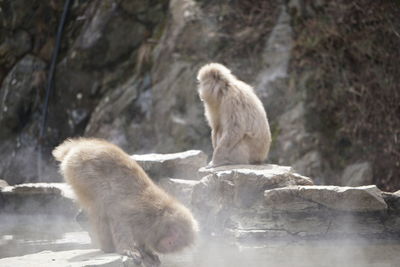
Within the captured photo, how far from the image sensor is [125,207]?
3891 millimetres

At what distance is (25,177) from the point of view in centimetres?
1050

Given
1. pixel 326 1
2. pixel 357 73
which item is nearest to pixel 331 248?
pixel 357 73

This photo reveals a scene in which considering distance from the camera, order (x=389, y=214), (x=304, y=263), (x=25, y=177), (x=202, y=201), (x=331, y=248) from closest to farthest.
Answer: (x=304, y=263) < (x=331, y=248) < (x=389, y=214) < (x=202, y=201) < (x=25, y=177)

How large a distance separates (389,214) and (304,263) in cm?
114

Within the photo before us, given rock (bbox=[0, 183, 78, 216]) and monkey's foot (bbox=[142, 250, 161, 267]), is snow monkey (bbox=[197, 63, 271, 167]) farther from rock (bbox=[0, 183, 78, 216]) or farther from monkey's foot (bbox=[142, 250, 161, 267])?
monkey's foot (bbox=[142, 250, 161, 267])

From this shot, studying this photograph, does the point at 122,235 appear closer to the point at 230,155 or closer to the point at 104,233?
the point at 104,233

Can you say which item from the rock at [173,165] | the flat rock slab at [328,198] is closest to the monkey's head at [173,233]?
the flat rock slab at [328,198]

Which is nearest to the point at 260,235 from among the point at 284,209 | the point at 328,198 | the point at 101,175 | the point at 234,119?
the point at 284,209

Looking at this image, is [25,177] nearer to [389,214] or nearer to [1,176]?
[1,176]

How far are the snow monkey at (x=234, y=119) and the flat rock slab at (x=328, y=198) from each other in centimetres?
149

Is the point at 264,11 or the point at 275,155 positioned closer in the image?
the point at 275,155

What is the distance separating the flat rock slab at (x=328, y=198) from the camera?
182 inches

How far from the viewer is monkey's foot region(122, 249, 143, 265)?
12.1ft

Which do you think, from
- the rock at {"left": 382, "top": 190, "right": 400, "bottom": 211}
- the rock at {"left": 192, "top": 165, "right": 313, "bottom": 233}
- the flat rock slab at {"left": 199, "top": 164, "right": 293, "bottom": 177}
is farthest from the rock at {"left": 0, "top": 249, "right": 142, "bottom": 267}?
the rock at {"left": 382, "top": 190, "right": 400, "bottom": 211}
